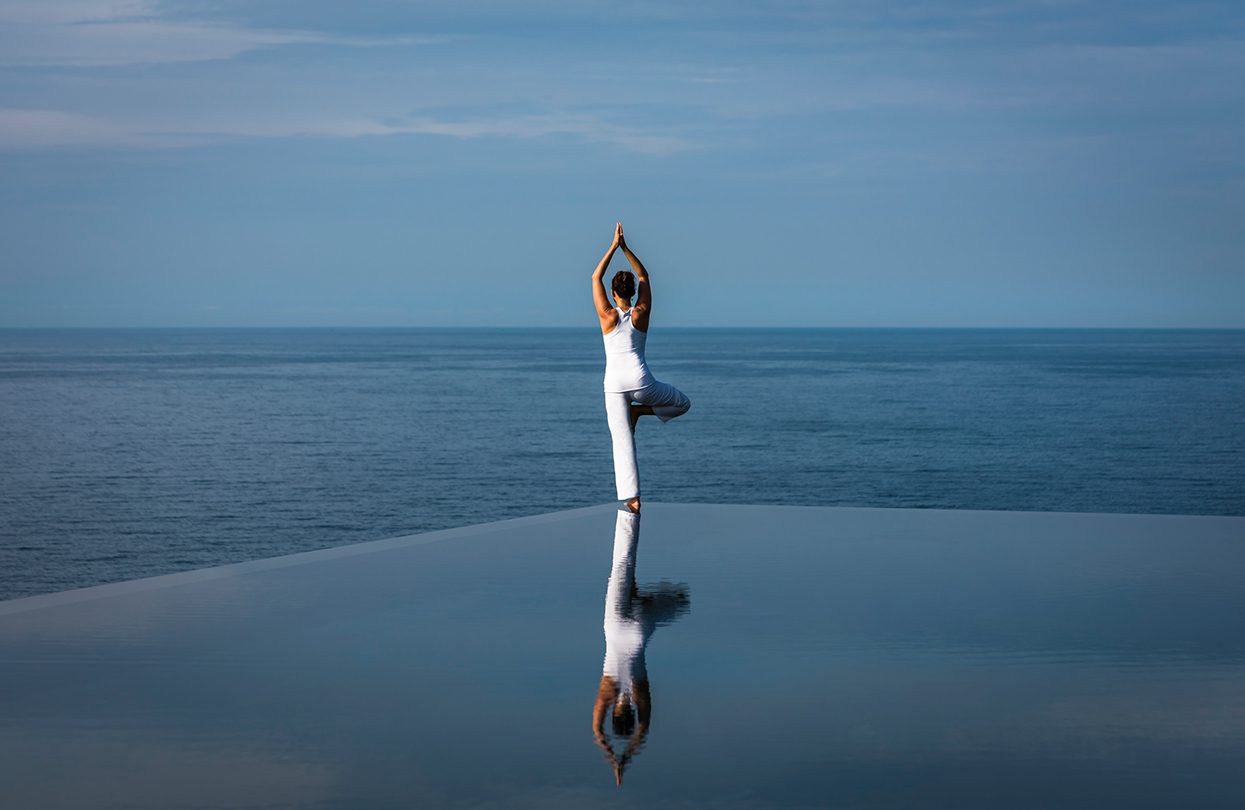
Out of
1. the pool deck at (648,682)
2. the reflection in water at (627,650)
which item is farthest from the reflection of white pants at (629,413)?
the pool deck at (648,682)

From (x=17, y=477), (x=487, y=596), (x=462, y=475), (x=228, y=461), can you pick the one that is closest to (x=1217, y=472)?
(x=462, y=475)

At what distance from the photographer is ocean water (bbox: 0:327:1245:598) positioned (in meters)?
46.5

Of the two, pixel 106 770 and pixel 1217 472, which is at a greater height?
pixel 106 770

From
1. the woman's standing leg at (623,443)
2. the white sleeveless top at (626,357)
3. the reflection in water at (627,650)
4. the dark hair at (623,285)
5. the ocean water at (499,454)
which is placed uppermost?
the dark hair at (623,285)

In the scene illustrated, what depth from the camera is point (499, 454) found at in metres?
64.4

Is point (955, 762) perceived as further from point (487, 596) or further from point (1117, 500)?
point (1117, 500)

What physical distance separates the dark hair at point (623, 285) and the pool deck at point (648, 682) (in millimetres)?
2376

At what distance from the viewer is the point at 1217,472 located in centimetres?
5684

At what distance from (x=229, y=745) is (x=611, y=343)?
646cm

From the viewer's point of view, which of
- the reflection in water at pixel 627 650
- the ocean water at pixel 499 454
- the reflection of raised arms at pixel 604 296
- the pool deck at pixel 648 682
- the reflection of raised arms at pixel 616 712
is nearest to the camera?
the pool deck at pixel 648 682

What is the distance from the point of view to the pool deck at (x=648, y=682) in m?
4.08

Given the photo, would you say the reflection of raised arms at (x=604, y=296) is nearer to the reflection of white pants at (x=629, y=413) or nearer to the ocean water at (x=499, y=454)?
the reflection of white pants at (x=629, y=413)

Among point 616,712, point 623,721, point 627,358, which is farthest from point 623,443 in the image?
point 623,721

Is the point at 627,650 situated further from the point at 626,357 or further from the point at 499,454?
the point at 499,454
